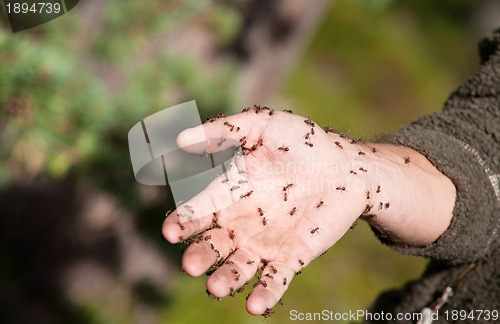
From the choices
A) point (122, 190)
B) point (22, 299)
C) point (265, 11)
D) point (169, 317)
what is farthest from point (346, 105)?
point (22, 299)

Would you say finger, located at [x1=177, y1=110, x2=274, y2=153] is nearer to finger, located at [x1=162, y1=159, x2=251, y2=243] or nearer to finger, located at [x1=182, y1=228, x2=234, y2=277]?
finger, located at [x1=162, y1=159, x2=251, y2=243]

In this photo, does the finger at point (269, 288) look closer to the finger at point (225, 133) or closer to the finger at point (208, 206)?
the finger at point (208, 206)

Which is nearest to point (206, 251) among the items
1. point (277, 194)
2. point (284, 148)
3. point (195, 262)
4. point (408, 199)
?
point (195, 262)

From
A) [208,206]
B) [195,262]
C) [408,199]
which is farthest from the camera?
[408,199]

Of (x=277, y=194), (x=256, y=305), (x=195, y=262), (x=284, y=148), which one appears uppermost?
(x=284, y=148)

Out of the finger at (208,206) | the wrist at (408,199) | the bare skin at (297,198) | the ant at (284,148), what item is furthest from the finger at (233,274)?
the wrist at (408,199)

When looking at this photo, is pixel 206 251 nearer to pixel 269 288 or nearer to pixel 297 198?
pixel 269 288

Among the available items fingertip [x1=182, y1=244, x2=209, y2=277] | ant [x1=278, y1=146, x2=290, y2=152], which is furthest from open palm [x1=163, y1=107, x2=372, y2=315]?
fingertip [x1=182, y1=244, x2=209, y2=277]
